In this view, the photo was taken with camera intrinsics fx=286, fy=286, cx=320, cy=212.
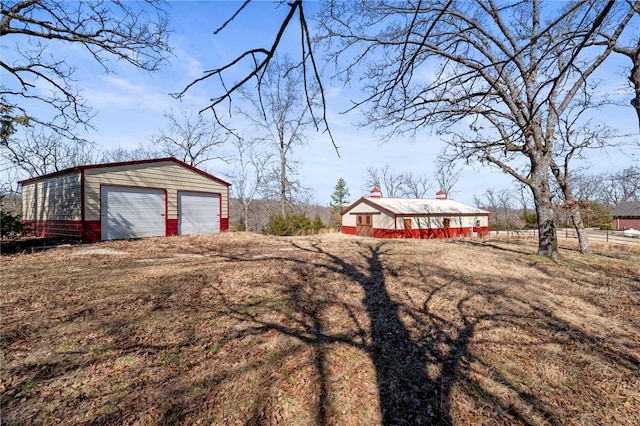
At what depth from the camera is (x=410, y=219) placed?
22875 mm

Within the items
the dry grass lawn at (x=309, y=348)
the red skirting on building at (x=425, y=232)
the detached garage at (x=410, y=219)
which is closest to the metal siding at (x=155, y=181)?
the dry grass lawn at (x=309, y=348)

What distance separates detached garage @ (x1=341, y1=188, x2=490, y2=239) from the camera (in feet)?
74.2

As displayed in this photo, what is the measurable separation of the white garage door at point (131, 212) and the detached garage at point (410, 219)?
15.7 meters

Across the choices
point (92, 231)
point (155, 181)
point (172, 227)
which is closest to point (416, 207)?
point (172, 227)

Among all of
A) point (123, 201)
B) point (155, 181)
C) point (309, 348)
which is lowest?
point (309, 348)

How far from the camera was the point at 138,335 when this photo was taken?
393cm

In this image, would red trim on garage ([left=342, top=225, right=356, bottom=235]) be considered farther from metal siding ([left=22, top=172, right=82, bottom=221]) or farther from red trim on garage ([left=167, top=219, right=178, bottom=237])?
metal siding ([left=22, top=172, right=82, bottom=221])

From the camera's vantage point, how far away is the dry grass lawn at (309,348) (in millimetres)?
2762

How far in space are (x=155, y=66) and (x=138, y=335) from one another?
912 cm

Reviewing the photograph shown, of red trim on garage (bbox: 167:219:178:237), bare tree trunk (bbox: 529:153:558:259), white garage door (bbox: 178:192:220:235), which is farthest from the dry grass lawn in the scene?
white garage door (bbox: 178:192:220:235)

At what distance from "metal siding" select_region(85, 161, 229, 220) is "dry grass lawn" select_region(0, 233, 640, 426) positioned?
5090mm

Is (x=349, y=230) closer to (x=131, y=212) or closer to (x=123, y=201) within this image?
(x=131, y=212)

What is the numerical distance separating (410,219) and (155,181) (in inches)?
701

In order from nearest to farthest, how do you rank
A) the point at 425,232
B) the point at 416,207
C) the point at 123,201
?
the point at 123,201, the point at 425,232, the point at 416,207
